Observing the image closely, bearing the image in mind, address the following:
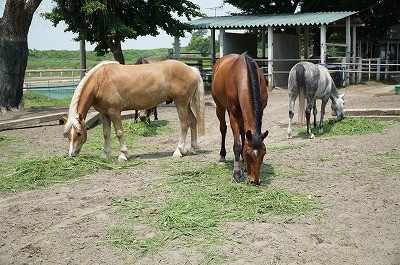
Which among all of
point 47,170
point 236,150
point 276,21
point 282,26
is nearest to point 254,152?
point 236,150

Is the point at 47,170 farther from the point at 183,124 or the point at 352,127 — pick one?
the point at 352,127

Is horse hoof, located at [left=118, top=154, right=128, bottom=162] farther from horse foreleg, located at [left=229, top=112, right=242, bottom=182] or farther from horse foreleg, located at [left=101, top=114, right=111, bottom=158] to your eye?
horse foreleg, located at [left=229, top=112, right=242, bottom=182]

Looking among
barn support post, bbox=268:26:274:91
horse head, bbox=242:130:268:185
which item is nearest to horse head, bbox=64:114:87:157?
horse head, bbox=242:130:268:185

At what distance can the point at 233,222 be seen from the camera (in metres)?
5.31

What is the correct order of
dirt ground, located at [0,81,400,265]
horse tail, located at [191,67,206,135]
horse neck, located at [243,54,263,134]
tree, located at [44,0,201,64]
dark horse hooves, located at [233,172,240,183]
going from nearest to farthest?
dirt ground, located at [0,81,400,265] → horse neck, located at [243,54,263,134] → dark horse hooves, located at [233,172,240,183] → horse tail, located at [191,67,206,135] → tree, located at [44,0,201,64]

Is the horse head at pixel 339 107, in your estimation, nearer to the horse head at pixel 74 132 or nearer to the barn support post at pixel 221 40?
the horse head at pixel 74 132

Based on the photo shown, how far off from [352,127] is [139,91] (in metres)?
4.49

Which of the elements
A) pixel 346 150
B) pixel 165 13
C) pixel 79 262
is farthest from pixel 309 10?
pixel 79 262

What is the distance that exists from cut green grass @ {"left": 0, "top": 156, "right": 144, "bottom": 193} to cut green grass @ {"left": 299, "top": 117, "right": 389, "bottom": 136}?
14.1 feet

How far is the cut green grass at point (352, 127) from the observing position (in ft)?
34.7

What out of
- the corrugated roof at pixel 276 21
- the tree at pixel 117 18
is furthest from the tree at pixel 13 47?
the corrugated roof at pixel 276 21

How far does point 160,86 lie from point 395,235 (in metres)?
5.06

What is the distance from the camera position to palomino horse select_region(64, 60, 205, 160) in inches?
342

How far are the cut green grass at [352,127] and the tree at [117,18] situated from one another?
32.2 ft
